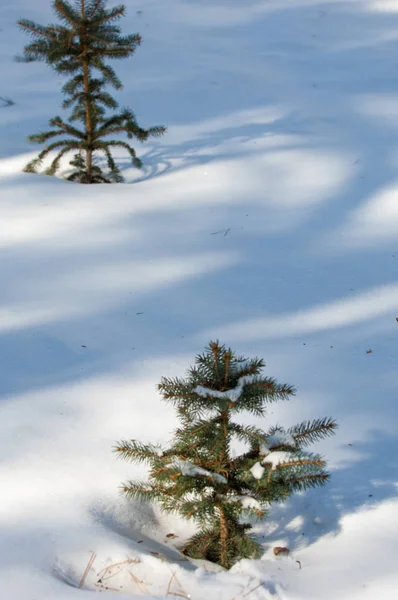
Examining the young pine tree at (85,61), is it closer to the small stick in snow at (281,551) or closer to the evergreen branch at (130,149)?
the evergreen branch at (130,149)

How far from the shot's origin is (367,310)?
4945 millimetres

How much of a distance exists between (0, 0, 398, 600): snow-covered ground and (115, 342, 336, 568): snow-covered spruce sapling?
0.18m

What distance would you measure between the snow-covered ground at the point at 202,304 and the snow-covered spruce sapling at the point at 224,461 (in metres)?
0.18

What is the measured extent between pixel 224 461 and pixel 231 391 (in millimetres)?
421

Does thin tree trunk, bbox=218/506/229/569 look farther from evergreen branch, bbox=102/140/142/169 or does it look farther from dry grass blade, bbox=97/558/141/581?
evergreen branch, bbox=102/140/142/169

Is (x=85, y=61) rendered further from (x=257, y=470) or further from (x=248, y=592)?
(x=248, y=592)

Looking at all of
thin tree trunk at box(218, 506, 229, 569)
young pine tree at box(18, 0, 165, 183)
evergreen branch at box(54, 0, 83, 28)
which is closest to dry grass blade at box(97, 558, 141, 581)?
thin tree trunk at box(218, 506, 229, 569)

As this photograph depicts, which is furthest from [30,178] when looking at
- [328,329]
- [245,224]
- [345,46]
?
[345,46]

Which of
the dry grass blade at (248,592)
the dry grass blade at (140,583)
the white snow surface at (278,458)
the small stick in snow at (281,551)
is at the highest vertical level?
the white snow surface at (278,458)

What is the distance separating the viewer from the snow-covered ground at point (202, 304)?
298 centimetres

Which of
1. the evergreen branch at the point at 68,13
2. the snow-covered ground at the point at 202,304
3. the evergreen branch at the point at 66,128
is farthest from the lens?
the evergreen branch at the point at 66,128

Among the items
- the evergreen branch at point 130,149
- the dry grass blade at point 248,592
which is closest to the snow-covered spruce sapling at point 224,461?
the dry grass blade at point 248,592

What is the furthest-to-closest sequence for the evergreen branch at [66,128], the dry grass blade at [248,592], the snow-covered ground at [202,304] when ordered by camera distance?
the evergreen branch at [66,128] < the snow-covered ground at [202,304] < the dry grass blade at [248,592]

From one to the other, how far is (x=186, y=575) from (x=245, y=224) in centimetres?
355
